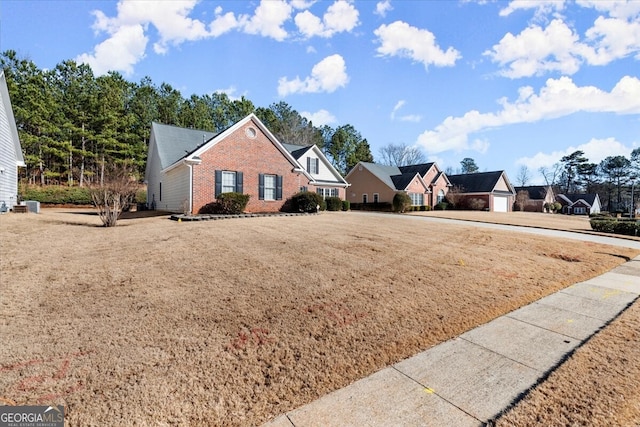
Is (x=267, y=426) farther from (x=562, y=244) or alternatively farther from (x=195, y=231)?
(x=562, y=244)

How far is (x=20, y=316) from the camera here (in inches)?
135

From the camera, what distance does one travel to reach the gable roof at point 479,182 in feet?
129

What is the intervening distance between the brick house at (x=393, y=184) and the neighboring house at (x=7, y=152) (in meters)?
28.7

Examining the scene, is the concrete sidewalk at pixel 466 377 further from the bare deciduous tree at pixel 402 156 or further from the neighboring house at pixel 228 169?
the bare deciduous tree at pixel 402 156

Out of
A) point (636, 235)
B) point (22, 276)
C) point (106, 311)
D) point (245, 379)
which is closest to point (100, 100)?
point (22, 276)

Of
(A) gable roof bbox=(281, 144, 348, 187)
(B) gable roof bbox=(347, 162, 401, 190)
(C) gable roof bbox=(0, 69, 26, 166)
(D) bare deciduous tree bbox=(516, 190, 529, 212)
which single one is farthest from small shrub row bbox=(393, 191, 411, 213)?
(C) gable roof bbox=(0, 69, 26, 166)

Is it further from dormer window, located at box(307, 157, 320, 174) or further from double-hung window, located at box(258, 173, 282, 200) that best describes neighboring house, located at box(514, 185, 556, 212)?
double-hung window, located at box(258, 173, 282, 200)

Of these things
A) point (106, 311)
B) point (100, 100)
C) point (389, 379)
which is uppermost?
point (100, 100)

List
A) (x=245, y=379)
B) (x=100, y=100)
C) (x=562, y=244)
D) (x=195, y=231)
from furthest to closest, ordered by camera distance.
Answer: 1. (x=100, y=100)
2. (x=562, y=244)
3. (x=195, y=231)
4. (x=245, y=379)

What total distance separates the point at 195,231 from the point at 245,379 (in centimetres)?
715

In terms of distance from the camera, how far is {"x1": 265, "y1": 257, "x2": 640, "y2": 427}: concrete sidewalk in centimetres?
227

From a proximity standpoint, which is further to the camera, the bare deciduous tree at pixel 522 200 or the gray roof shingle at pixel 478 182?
the bare deciduous tree at pixel 522 200

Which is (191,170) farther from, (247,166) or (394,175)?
(394,175)

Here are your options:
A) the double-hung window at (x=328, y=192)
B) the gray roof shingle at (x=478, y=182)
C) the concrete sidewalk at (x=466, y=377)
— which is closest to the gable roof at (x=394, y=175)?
the double-hung window at (x=328, y=192)
